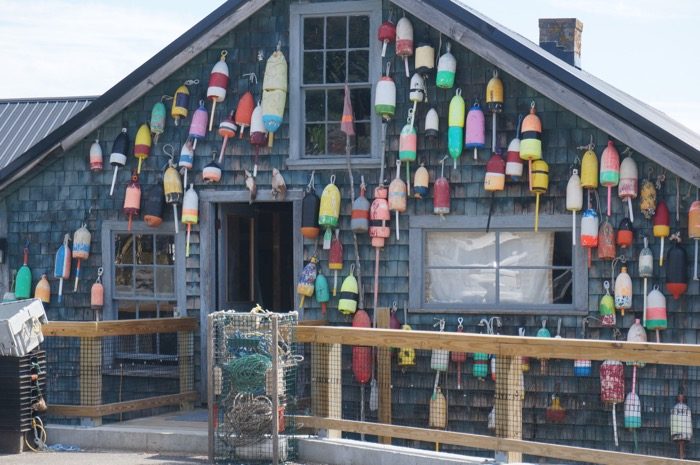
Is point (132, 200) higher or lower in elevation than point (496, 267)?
higher

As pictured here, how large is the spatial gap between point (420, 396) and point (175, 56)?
4759 millimetres

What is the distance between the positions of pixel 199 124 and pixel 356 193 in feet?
6.66

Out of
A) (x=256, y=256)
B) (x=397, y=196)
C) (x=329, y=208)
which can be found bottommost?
(x=256, y=256)

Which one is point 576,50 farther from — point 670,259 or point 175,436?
point 175,436

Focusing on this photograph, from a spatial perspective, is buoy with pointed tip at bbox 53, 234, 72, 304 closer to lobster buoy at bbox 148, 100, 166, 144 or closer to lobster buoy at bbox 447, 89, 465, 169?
lobster buoy at bbox 148, 100, 166, 144

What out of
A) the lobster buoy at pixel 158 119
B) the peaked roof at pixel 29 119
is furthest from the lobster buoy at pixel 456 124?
the peaked roof at pixel 29 119

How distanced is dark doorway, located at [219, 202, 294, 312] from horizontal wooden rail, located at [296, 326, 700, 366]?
11.2 ft

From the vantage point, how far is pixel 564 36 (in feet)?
61.6

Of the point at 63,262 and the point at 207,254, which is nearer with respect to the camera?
the point at 207,254

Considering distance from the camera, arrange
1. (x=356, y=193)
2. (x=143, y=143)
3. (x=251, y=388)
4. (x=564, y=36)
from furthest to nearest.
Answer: (x=564, y=36) < (x=143, y=143) < (x=356, y=193) < (x=251, y=388)

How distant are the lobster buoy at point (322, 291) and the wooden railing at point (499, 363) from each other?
1.86 metres

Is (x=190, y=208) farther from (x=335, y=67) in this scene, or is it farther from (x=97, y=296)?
(x=335, y=67)

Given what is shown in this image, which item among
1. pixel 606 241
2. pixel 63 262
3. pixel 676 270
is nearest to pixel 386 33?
pixel 606 241

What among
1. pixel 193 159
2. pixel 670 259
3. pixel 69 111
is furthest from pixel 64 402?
pixel 69 111
